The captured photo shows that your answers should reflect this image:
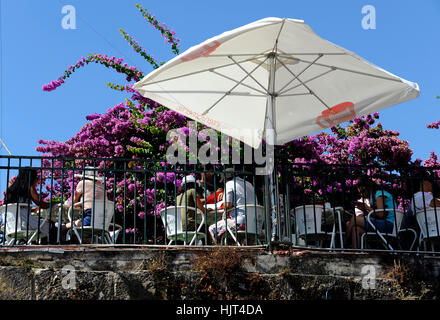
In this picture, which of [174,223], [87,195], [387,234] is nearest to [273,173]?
[174,223]

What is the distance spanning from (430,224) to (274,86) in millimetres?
2766

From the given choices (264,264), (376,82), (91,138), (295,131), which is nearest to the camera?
(264,264)

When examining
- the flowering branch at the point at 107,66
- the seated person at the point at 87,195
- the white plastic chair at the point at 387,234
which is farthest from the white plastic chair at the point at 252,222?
the flowering branch at the point at 107,66

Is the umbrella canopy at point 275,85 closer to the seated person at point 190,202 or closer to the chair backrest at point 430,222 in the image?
the seated person at point 190,202

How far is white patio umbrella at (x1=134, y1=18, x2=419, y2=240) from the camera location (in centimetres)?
729

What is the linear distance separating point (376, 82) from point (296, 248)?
237 cm

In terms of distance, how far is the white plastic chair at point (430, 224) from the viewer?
785 cm

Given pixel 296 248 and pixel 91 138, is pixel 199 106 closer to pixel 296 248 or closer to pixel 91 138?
pixel 296 248

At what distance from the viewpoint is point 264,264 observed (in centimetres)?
719

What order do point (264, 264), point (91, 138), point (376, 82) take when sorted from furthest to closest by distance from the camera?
point (91, 138)
point (376, 82)
point (264, 264)

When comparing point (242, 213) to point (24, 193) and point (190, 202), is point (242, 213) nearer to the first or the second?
point (190, 202)

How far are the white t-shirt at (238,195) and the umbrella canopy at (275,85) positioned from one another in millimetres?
659
